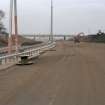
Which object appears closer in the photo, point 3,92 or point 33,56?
point 3,92

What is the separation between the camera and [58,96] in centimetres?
1252

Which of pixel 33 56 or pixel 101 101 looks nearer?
A: pixel 101 101

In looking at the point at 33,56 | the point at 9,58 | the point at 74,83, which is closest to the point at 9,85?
the point at 74,83

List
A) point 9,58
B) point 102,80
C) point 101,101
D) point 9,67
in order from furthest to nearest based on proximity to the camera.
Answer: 1. point 9,58
2. point 9,67
3. point 102,80
4. point 101,101

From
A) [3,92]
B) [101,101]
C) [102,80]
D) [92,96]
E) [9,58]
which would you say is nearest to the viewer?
[101,101]

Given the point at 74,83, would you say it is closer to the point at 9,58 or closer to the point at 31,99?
the point at 31,99

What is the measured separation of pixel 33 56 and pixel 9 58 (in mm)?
6681

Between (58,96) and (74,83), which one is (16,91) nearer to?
(58,96)

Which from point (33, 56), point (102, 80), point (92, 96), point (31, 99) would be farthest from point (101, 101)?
point (33, 56)

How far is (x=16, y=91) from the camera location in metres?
13.9

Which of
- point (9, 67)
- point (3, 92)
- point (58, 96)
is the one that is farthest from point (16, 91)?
point (9, 67)

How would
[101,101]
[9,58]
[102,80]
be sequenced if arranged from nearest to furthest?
[101,101] → [102,80] → [9,58]

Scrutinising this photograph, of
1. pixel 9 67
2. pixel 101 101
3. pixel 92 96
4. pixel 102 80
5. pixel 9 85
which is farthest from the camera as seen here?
pixel 9 67

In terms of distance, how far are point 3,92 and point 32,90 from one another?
1.01 metres
